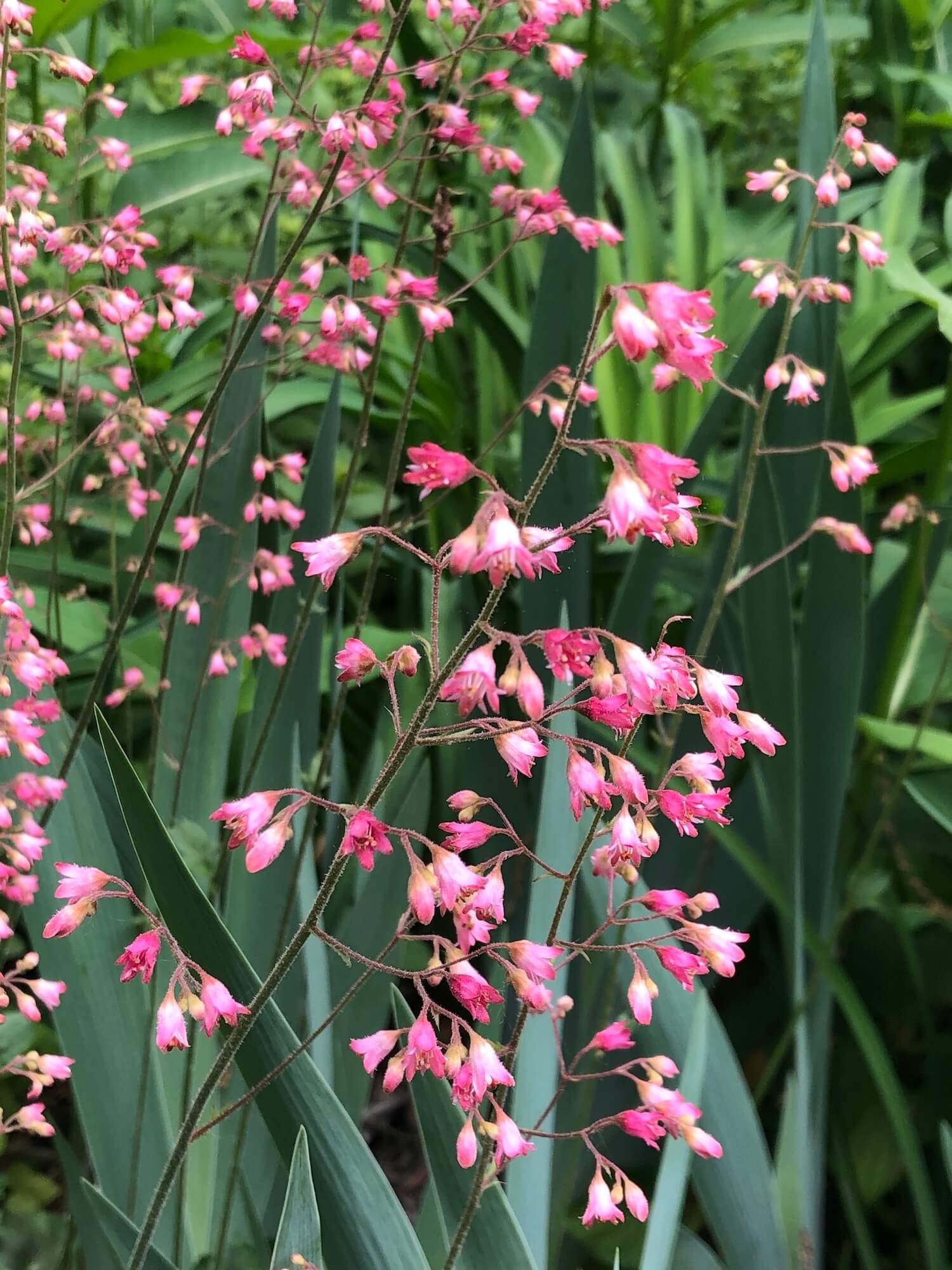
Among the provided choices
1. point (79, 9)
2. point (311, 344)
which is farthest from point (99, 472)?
point (311, 344)

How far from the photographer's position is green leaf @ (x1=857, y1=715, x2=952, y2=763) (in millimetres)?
1171

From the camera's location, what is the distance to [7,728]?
0.76 meters

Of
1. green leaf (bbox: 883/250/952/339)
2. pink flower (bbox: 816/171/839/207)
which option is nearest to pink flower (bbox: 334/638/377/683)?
pink flower (bbox: 816/171/839/207)

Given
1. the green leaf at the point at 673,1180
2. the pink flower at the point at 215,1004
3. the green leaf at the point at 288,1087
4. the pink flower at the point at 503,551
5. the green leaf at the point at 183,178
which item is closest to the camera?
the pink flower at the point at 503,551

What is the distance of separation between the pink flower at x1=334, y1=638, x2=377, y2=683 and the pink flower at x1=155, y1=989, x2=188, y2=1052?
19cm

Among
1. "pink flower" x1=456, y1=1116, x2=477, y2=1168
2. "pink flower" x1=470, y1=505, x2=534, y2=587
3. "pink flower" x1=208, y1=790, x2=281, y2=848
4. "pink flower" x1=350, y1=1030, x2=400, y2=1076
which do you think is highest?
"pink flower" x1=470, y1=505, x2=534, y2=587

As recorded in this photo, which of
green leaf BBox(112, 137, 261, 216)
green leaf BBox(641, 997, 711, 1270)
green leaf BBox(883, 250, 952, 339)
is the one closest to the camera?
green leaf BBox(641, 997, 711, 1270)

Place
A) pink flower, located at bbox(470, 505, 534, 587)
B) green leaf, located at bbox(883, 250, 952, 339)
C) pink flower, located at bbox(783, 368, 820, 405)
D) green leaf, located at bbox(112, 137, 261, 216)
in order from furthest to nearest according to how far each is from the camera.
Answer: green leaf, located at bbox(112, 137, 261, 216) → green leaf, located at bbox(883, 250, 952, 339) → pink flower, located at bbox(783, 368, 820, 405) → pink flower, located at bbox(470, 505, 534, 587)

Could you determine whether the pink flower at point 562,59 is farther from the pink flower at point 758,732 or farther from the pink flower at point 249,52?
the pink flower at point 758,732

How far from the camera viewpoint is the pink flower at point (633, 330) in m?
0.42

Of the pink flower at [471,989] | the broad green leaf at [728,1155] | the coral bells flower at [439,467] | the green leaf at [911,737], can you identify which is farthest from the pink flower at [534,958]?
the green leaf at [911,737]

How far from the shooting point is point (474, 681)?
0.44 metres

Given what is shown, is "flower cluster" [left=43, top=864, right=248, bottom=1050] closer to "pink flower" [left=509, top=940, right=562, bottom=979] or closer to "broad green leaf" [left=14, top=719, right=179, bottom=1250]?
"pink flower" [left=509, top=940, right=562, bottom=979]

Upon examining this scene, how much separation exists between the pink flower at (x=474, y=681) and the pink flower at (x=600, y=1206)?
338mm
